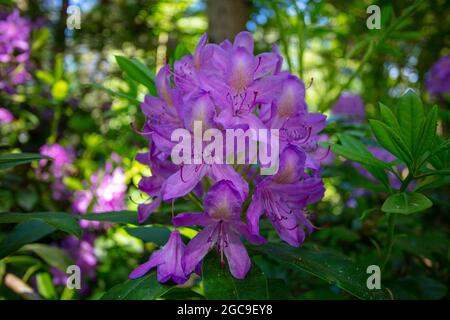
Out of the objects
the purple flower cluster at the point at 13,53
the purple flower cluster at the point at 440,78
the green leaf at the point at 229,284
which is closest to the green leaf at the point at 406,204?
the green leaf at the point at 229,284

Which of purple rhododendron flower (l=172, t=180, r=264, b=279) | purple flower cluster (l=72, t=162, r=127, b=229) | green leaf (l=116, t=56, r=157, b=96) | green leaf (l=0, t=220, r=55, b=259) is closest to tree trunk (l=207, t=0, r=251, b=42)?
purple flower cluster (l=72, t=162, r=127, b=229)

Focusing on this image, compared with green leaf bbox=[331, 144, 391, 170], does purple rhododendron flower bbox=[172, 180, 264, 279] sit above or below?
below

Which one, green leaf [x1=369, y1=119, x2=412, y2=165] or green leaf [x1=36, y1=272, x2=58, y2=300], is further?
green leaf [x1=36, y1=272, x2=58, y2=300]

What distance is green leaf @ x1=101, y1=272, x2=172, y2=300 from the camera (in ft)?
2.87

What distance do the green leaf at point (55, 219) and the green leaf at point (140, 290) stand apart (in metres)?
0.13

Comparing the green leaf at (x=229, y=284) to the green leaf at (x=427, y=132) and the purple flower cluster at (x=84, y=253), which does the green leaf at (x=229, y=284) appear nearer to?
the green leaf at (x=427, y=132)

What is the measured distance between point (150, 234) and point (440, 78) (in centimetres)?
218

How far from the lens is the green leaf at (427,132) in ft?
2.88

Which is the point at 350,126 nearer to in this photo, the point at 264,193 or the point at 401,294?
the point at 401,294

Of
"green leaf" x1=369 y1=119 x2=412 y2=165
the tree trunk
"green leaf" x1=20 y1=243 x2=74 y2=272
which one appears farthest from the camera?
the tree trunk

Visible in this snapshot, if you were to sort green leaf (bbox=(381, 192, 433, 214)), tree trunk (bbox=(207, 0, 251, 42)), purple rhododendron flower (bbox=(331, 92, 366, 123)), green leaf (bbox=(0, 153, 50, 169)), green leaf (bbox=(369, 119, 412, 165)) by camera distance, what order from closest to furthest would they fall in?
1. green leaf (bbox=(381, 192, 433, 214))
2. green leaf (bbox=(369, 119, 412, 165))
3. green leaf (bbox=(0, 153, 50, 169))
4. tree trunk (bbox=(207, 0, 251, 42))
5. purple rhododendron flower (bbox=(331, 92, 366, 123))

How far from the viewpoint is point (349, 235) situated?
1.52 metres

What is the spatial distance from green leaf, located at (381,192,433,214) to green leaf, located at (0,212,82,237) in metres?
0.54

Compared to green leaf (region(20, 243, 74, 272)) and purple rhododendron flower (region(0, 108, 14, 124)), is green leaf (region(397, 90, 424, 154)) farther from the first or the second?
purple rhododendron flower (region(0, 108, 14, 124))
